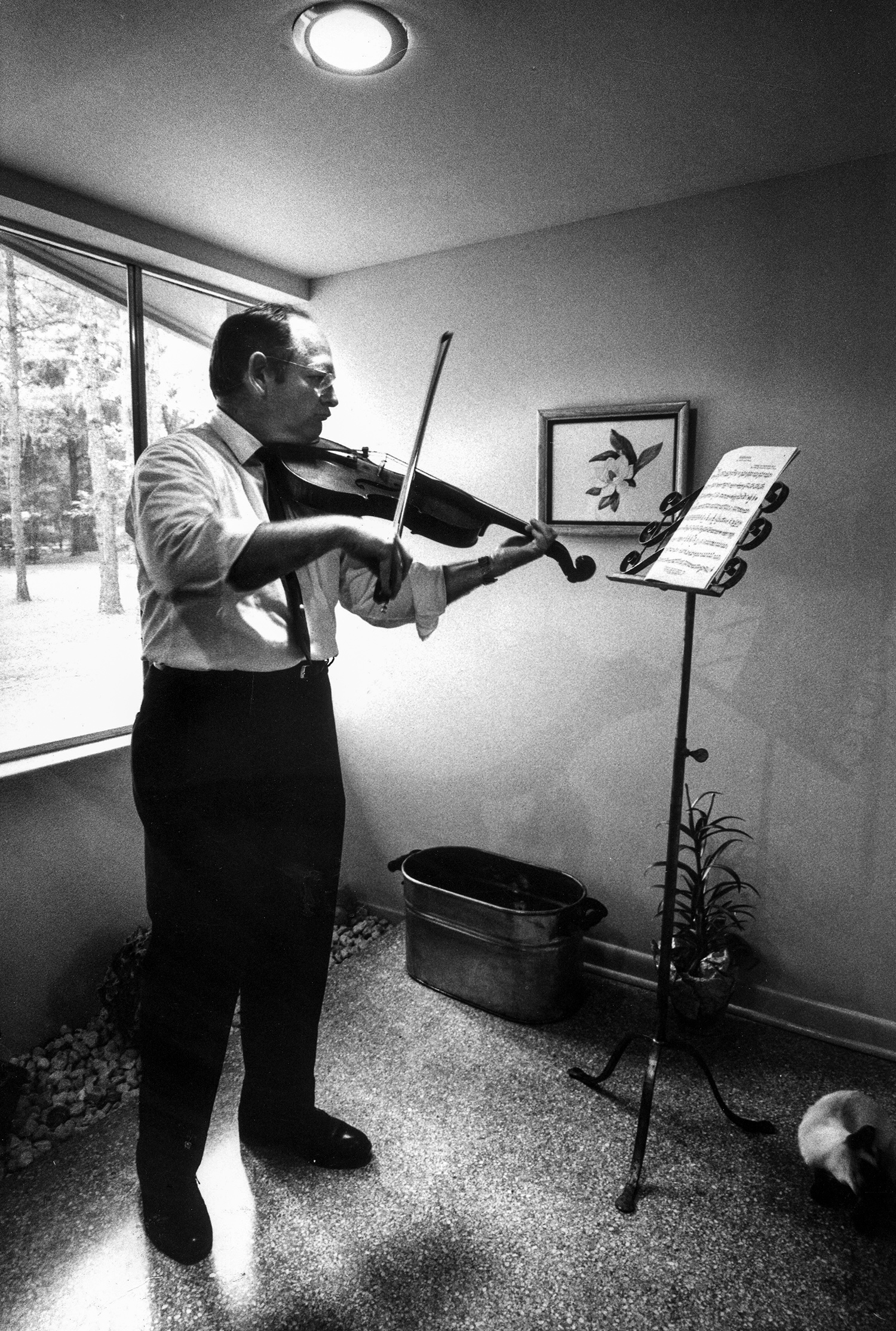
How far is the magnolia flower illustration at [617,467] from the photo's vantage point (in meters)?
2.49

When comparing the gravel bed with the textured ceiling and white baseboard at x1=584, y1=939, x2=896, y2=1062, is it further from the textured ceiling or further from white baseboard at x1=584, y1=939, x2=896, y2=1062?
the textured ceiling

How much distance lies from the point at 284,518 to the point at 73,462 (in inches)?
43.3

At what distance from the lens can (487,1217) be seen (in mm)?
1792

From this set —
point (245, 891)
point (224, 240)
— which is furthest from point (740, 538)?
point (224, 240)

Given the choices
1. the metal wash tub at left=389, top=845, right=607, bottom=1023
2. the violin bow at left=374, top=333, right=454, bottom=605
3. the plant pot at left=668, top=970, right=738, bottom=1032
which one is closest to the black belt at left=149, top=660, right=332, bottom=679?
the violin bow at left=374, top=333, right=454, bottom=605

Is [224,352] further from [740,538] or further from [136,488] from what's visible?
[740,538]

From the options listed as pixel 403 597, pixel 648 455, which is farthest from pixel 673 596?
pixel 403 597

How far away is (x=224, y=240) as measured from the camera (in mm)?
2637

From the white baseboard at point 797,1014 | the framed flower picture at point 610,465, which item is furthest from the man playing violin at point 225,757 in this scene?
the white baseboard at point 797,1014

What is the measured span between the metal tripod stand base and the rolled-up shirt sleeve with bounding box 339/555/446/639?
3.67ft

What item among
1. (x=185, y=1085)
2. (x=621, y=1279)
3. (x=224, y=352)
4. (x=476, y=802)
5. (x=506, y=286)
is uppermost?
(x=506, y=286)

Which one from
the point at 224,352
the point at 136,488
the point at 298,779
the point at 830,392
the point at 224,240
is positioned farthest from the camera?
the point at 224,240

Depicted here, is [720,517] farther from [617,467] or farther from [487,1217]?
[487,1217]

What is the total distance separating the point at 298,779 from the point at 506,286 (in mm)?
1729
